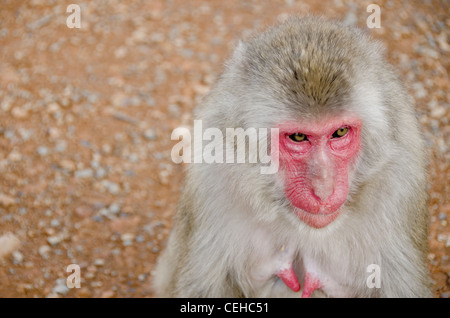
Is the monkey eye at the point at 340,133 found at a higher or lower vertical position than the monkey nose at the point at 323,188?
higher

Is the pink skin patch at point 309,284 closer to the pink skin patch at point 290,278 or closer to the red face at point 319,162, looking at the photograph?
the pink skin patch at point 290,278

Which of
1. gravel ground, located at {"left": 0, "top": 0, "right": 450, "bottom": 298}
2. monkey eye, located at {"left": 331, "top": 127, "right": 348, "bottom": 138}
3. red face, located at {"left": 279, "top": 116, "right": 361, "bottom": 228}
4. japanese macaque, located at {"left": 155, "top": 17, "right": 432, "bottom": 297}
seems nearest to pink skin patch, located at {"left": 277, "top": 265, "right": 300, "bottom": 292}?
japanese macaque, located at {"left": 155, "top": 17, "right": 432, "bottom": 297}

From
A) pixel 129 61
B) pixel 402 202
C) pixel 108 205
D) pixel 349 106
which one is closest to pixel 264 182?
pixel 349 106

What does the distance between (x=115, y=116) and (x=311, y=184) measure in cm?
340

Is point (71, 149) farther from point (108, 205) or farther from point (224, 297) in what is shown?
point (224, 297)

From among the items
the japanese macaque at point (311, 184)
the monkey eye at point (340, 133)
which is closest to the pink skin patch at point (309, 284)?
the japanese macaque at point (311, 184)

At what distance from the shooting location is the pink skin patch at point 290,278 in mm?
3443

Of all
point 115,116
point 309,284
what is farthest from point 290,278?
point 115,116

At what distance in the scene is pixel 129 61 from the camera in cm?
645

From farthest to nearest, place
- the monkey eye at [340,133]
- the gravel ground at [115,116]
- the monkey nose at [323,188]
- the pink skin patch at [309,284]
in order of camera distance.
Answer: the gravel ground at [115,116] < the pink skin patch at [309,284] < the monkey eye at [340,133] < the monkey nose at [323,188]

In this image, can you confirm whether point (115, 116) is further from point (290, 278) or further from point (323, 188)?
point (323, 188)

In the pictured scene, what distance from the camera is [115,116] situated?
19.4 ft

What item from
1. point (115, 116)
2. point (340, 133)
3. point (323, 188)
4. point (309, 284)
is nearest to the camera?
point (323, 188)

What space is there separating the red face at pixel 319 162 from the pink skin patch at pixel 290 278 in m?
0.58
